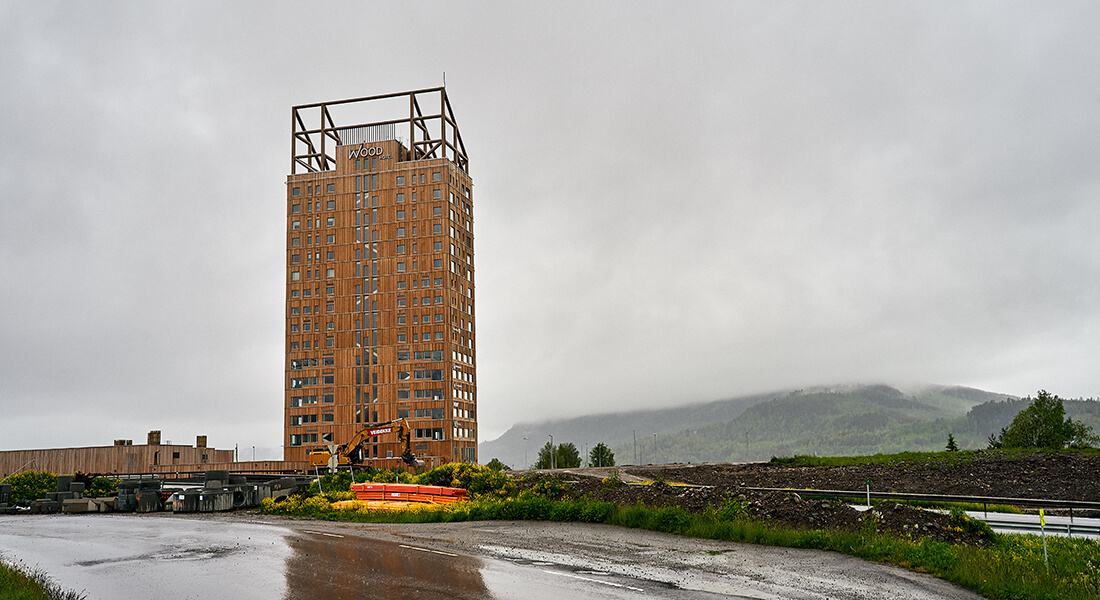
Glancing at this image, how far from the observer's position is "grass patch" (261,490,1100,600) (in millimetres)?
15477

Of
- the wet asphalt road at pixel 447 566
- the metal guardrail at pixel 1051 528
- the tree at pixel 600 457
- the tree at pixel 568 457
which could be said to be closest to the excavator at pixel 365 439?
the wet asphalt road at pixel 447 566

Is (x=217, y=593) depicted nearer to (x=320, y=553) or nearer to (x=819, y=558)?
(x=320, y=553)

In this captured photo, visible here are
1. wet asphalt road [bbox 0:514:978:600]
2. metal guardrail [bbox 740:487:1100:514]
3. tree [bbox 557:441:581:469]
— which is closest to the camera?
wet asphalt road [bbox 0:514:978:600]

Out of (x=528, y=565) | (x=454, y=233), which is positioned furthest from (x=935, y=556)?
(x=454, y=233)

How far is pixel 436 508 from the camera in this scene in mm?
32656

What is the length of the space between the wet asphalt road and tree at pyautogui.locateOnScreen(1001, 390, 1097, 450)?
100859mm

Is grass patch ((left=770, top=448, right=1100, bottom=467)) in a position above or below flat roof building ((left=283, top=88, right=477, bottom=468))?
below

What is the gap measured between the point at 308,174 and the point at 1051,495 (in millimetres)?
79370

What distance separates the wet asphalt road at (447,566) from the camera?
15133 millimetres

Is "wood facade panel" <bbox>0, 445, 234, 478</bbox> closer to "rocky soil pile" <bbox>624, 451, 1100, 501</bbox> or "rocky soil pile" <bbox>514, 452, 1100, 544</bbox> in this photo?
"rocky soil pile" <bbox>514, 452, 1100, 544</bbox>

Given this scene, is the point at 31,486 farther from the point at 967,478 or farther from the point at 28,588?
the point at 967,478

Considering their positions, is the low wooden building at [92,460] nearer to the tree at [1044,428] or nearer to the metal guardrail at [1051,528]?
the metal guardrail at [1051,528]

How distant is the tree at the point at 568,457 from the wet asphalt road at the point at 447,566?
85382 millimetres

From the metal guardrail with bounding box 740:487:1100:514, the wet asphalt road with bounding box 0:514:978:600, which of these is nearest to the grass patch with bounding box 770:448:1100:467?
the metal guardrail with bounding box 740:487:1100:514
